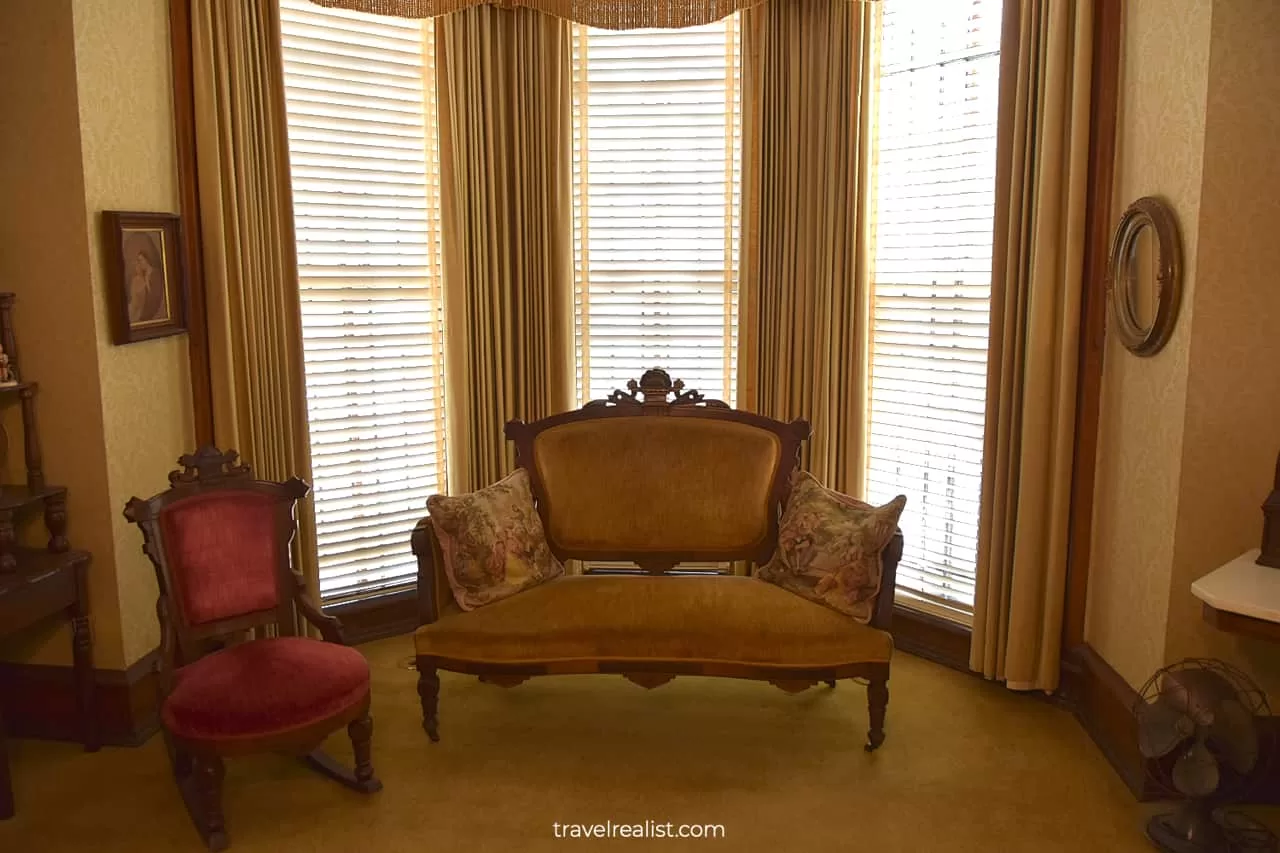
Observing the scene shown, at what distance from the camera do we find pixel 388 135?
4223 mm

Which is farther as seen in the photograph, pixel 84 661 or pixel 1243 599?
pixel 84 661

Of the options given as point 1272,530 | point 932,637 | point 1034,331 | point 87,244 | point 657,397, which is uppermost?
point 87,244

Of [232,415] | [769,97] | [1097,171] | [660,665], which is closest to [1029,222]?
[1097,171]

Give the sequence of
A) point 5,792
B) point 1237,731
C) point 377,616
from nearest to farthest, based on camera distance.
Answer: point 1237,731 < point 5,792 < point 377,616

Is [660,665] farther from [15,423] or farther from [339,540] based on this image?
[15,423]

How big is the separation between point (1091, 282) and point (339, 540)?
310cm

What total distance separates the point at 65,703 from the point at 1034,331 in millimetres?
3568

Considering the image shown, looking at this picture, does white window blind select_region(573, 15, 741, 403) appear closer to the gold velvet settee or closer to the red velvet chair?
the gold velvet settee

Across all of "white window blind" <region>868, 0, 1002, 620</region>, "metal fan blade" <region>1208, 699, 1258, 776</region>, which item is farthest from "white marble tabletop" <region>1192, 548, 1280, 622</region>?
"white window blind" <region>868, 0, 1002, 620</region>

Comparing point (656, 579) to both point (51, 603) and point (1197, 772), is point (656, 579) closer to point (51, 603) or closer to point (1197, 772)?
point (1197, 772)

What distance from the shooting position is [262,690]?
2916mm

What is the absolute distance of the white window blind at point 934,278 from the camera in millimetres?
3867

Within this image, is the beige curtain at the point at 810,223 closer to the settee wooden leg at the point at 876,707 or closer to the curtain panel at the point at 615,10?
the curtain panel at the point at 615,10

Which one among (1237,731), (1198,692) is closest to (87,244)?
(1198,692)
